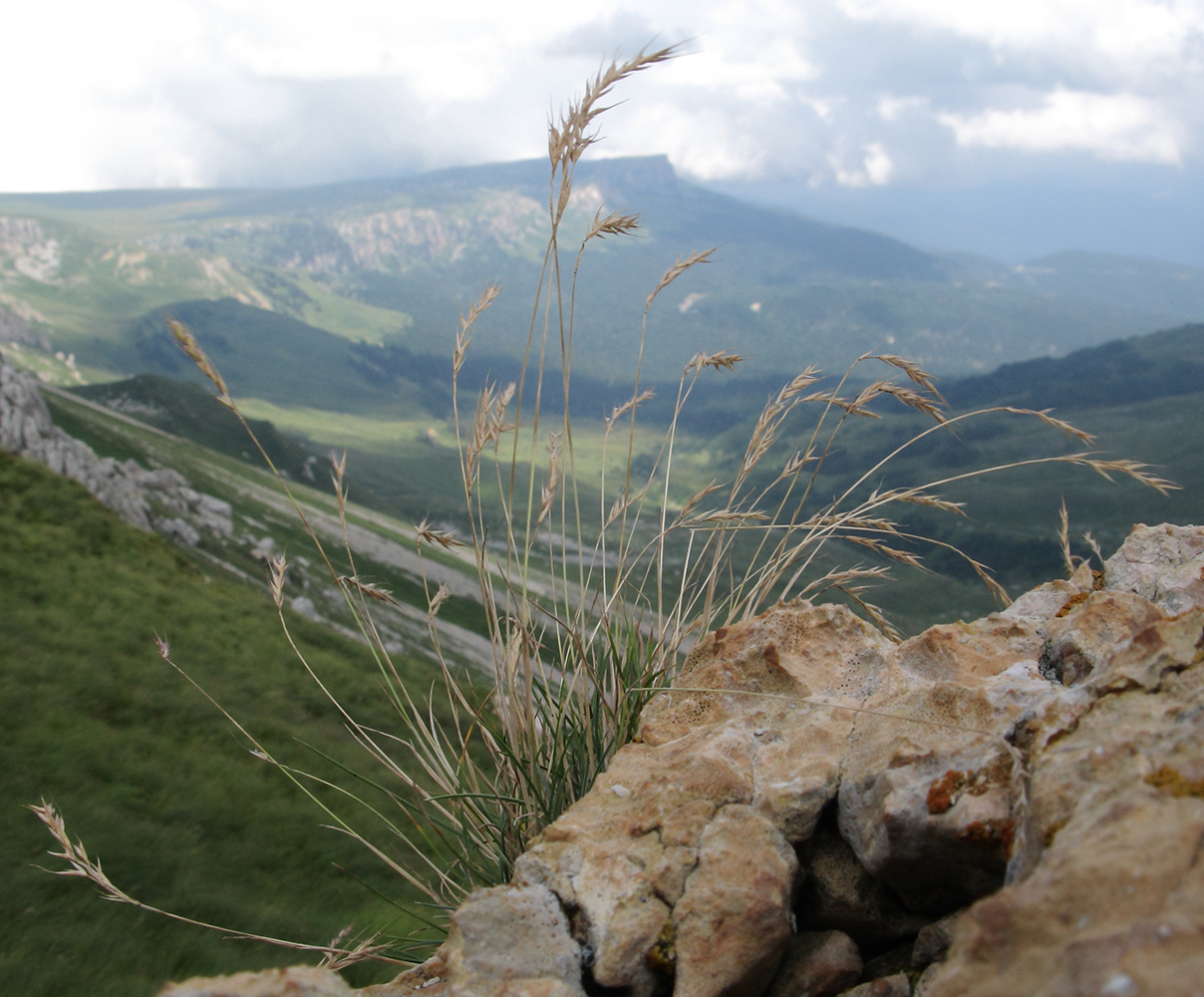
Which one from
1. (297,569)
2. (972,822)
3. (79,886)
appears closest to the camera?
(972,822)

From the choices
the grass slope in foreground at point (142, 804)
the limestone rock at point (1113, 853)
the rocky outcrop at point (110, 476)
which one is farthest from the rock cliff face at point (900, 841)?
the rocky outcrop at point (110, 476)

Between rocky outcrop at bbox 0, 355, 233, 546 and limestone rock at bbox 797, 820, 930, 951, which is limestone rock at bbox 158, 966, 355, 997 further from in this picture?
rocky outcrop at bbox 0, 355, 233, 546

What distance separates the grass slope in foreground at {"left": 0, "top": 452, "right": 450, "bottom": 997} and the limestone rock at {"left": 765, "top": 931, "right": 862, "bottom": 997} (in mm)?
1499

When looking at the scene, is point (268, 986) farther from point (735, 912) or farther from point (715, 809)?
point (715, 809)

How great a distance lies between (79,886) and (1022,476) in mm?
219209

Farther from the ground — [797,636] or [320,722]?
[797,636]

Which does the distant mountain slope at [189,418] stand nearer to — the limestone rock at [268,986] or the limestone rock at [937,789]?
the limestone rock at [268,986]

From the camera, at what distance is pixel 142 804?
8445mm

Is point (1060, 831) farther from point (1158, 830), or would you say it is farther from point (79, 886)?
point (79, 886)

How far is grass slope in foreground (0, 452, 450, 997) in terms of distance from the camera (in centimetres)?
504

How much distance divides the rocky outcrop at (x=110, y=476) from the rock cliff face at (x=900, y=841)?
44695 millimetres

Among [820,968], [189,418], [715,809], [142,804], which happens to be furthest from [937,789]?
[189,418]

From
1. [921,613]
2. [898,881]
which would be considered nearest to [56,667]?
[898,881]

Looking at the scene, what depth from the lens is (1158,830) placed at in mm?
1552
